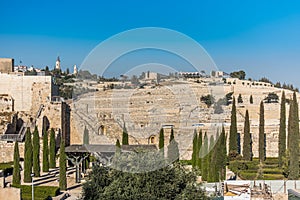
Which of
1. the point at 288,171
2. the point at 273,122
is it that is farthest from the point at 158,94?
the point at 288,171

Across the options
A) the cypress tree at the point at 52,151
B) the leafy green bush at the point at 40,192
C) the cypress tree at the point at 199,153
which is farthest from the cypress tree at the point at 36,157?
the cypress tree at the point at 199,153

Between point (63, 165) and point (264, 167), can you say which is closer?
point (63, 165)

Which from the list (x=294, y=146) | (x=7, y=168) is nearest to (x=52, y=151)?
(x=7, y=168)

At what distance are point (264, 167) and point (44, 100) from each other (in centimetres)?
1141

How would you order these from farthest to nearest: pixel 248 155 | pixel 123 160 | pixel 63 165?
pixel 248 155
pixel 63 165
pixel 123 160

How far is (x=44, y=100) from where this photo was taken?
25422 mm

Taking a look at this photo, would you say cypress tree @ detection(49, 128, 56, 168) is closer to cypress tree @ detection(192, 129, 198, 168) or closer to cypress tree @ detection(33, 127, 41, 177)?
cypress tree @ detection(33, 127, 41, 177)

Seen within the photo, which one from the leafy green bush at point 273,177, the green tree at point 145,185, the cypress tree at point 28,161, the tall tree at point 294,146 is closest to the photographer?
the green tree at point 145,185

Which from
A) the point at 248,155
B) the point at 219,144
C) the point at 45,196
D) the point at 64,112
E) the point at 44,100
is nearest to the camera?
the point at 45,196

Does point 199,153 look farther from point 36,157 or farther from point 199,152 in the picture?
point 36,157

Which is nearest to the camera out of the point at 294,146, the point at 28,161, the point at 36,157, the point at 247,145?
the point at 28,161

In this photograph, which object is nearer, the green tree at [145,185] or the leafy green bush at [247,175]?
the green tree at [145,185]

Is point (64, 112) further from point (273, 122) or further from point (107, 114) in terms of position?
point (273, 122)

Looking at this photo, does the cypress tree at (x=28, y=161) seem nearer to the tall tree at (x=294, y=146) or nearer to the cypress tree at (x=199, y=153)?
the cypress tree at (x=199, y=153)
